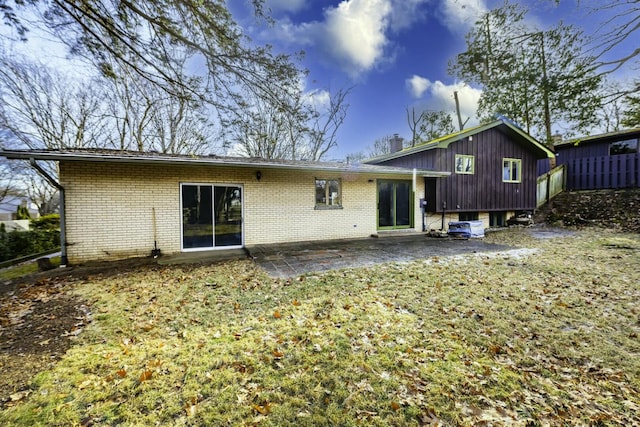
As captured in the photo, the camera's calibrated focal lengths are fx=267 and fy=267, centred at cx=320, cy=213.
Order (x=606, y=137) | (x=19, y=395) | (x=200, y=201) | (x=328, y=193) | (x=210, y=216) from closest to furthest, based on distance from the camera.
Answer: (x=19, y=395) → (x=200, y=201) → (x=210, y=216) → (x=328, y=193) → (x=606, y=137)

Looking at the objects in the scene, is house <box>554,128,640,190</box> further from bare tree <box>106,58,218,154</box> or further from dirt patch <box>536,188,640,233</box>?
bare tree <box>106,58,218,154</box>

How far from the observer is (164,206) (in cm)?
745

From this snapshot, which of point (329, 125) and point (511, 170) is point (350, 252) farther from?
point (329, 125)

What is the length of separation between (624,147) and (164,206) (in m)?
21.8

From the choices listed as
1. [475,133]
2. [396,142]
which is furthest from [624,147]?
[396,142]

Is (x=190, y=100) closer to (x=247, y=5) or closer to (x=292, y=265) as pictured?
(x=247, y=5)

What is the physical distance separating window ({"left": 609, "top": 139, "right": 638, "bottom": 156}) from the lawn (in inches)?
567

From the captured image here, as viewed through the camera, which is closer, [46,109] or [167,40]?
[167,40]

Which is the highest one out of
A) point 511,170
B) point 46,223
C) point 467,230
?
point 511,170

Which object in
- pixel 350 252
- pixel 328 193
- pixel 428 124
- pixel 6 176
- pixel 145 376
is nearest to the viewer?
pixel 145 376

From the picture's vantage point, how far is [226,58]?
4.76 metres

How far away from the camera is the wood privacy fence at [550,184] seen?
14.3m

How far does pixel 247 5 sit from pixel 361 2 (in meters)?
6.36

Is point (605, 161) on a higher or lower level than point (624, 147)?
lower
